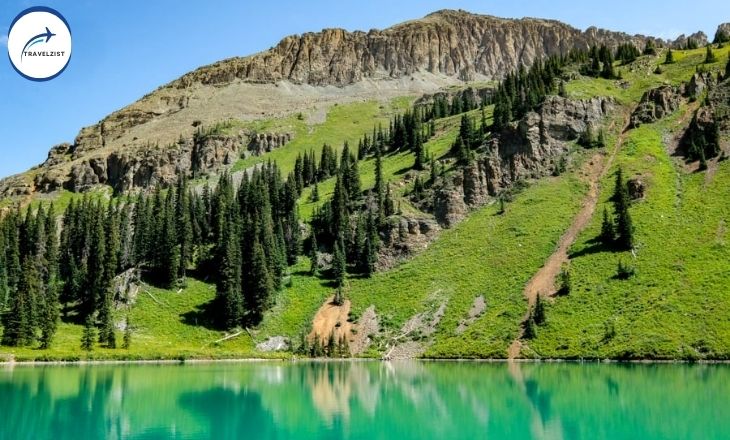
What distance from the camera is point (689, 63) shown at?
164 metres

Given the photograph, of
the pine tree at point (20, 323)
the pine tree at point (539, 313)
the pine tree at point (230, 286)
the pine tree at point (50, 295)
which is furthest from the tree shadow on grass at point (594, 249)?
the pine tree at point (20, 323)

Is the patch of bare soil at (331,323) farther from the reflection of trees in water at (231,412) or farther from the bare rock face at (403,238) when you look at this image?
the reflection of trees in water at (231,412)

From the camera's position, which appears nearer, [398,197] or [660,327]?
[660,327]

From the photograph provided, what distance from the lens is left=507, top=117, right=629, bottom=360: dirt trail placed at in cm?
9536

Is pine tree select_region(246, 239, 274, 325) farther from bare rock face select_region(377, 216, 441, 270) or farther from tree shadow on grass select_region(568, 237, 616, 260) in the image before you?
tree shadow on grass select_region(568, 237, 616, 260)

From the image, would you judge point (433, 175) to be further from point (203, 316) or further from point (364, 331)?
point (203, 316)

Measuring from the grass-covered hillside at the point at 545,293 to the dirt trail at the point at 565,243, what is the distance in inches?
23.7

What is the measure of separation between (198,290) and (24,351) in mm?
36505

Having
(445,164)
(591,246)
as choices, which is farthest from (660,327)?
(445,164)

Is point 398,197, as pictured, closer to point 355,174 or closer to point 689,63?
point 355,174

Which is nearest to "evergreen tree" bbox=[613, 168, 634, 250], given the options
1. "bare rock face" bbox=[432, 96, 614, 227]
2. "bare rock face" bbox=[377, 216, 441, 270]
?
"bare rock face" bbox=[432, 96, 614, 227]

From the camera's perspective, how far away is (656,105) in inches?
5625

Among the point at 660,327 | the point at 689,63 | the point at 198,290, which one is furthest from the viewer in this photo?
the point at 689,63

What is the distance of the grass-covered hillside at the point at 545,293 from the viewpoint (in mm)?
83500
